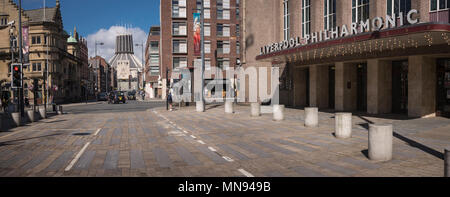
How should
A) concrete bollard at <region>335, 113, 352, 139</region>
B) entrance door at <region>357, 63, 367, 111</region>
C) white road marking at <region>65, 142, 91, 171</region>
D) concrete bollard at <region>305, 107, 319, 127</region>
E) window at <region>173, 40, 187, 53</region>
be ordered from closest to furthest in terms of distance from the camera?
1. white road marking at <region>65, 142, 91, 171</region>
2. concrete bollard at <region>335, 113, 352, 139</region>
3. concrete bollard at <region>305, 107, 319, 127</region>
4. entrance door at <region>357, 63, 367, 111</region>
5. window at <region>173, 40, 187, 53</region>

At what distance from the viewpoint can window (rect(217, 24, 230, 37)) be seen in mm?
65188

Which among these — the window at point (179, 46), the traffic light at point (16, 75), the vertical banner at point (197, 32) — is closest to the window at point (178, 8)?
the window at point (179, 46)

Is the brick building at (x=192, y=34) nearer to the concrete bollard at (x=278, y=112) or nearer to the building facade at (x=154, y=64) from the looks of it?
the building facade at (x=154, y=64)

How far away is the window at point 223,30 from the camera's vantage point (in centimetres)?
6519

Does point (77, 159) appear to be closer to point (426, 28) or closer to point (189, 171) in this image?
point (189, 171)

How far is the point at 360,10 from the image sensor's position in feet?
74.0

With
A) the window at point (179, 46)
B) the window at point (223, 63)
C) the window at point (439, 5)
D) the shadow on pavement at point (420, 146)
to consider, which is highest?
the window at point (179, 46)

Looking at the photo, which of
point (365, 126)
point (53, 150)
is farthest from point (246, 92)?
point (53, 150)

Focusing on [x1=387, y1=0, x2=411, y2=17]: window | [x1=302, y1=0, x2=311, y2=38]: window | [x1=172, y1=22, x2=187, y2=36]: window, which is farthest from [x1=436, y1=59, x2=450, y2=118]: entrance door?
[x1=172, y1=22, x2=187, y2=36]: window

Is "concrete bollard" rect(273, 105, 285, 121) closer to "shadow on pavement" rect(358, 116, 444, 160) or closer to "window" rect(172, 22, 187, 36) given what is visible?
"shadow on pavement" rect(358, 116, 444, 160)

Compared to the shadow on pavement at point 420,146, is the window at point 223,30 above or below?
above

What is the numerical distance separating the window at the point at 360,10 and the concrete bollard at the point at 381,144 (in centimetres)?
1591

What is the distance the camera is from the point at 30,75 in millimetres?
56062

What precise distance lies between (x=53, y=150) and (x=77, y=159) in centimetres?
205
